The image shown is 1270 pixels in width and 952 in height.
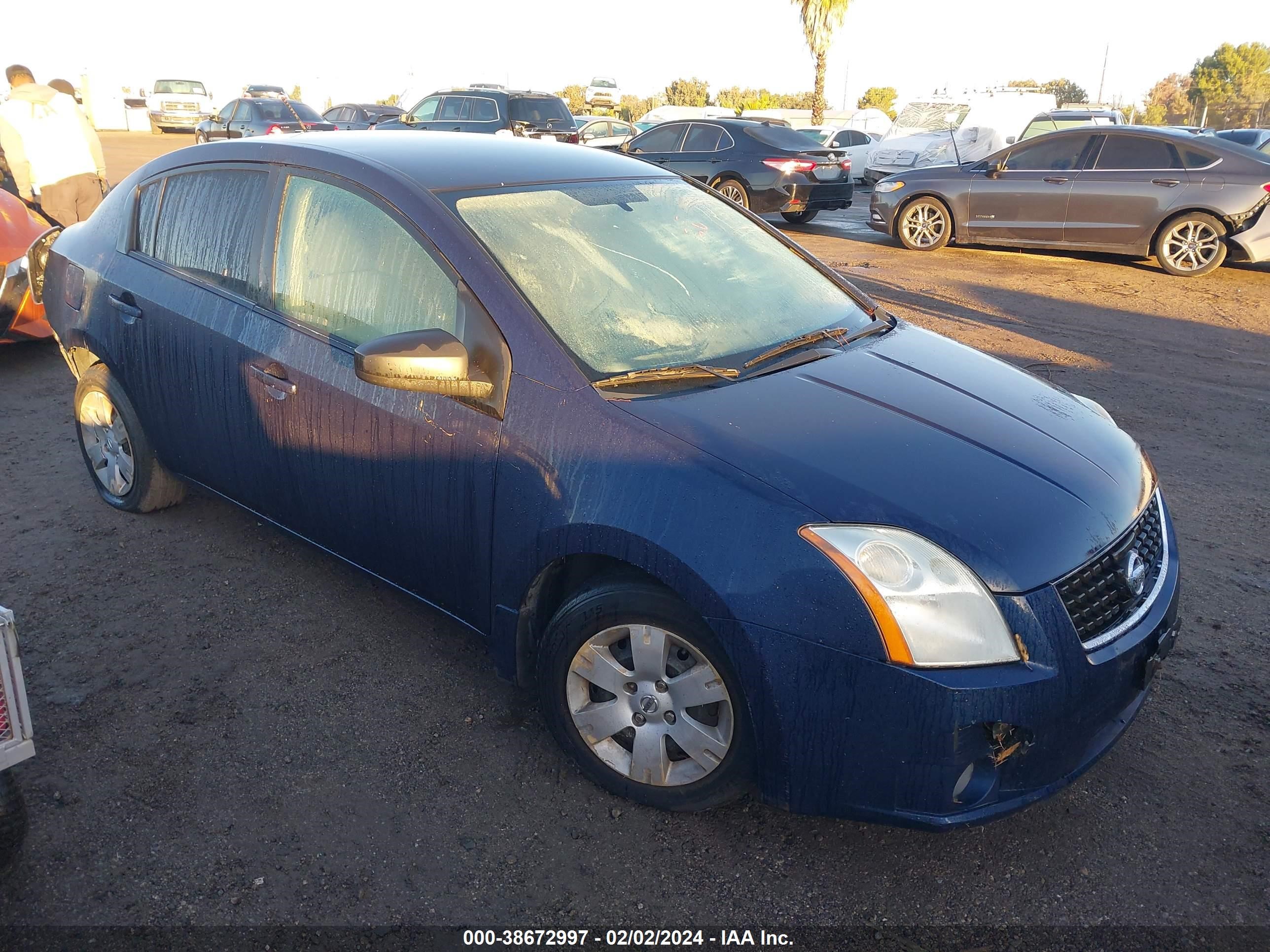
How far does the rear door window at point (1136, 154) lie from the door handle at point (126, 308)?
410 inches

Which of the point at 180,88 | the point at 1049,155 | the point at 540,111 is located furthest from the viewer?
the point at 180,88

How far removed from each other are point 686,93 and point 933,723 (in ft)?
228

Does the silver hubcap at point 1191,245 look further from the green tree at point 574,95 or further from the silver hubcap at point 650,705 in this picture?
the green tree at point 574,95

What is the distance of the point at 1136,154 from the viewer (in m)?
10.7

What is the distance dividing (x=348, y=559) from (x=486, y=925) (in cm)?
145

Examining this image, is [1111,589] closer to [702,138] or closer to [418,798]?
[418,798]

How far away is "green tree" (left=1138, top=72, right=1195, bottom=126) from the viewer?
54.4 m

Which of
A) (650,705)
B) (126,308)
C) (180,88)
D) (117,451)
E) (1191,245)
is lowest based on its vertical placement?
(650,705)

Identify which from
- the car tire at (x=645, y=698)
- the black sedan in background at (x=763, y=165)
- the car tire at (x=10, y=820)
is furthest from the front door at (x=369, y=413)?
the black sedan in background at (x=763, y=165)

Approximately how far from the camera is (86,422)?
443cm

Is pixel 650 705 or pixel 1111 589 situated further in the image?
pixel 650 705

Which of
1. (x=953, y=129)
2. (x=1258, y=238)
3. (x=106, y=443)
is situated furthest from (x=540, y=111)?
(x=106, y=443)

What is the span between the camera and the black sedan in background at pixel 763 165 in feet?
45.1

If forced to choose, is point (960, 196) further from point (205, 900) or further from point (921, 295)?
point (205, 900)
